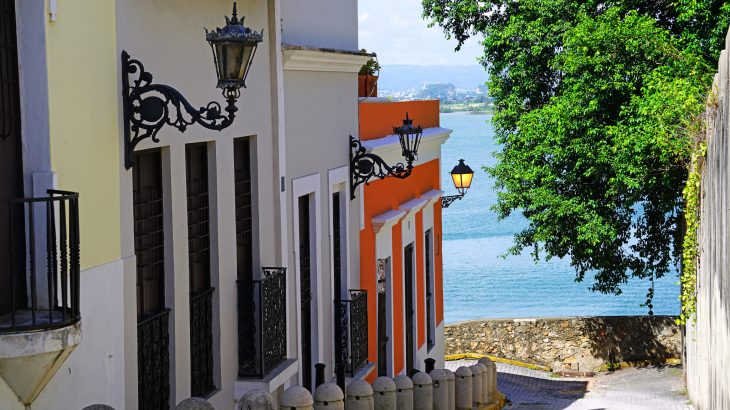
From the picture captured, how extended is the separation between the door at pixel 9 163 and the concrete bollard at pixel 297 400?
10.9 ft

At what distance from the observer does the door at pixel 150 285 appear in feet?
26.9

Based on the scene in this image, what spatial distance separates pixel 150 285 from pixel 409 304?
9.36 metres

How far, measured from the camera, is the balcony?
5.57 m

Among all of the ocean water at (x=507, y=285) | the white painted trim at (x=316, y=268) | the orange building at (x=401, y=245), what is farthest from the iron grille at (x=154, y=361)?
the ocean water at (x=507, y=285)

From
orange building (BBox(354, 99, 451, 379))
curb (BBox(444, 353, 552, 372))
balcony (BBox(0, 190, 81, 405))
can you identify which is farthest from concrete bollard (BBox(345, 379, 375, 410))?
curb (BBox(444, 353, 552, 372))

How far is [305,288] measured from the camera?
12.7 metres

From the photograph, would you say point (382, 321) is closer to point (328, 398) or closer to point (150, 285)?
point (328, 398)

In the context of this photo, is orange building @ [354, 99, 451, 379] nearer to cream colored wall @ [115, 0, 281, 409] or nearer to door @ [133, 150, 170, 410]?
cream colored wall @ [115, 0, 281, 409]

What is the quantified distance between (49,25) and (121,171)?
132 centimetres

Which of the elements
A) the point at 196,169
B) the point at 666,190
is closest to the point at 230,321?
the point at 196,169

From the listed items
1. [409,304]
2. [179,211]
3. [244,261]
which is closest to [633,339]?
[409,304]

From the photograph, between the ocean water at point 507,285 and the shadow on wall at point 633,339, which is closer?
the shadow on wall at point 633,339

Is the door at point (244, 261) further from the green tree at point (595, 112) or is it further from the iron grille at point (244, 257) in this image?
the green tree at point (595, 112)

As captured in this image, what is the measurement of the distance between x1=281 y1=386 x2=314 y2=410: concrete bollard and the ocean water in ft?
102
